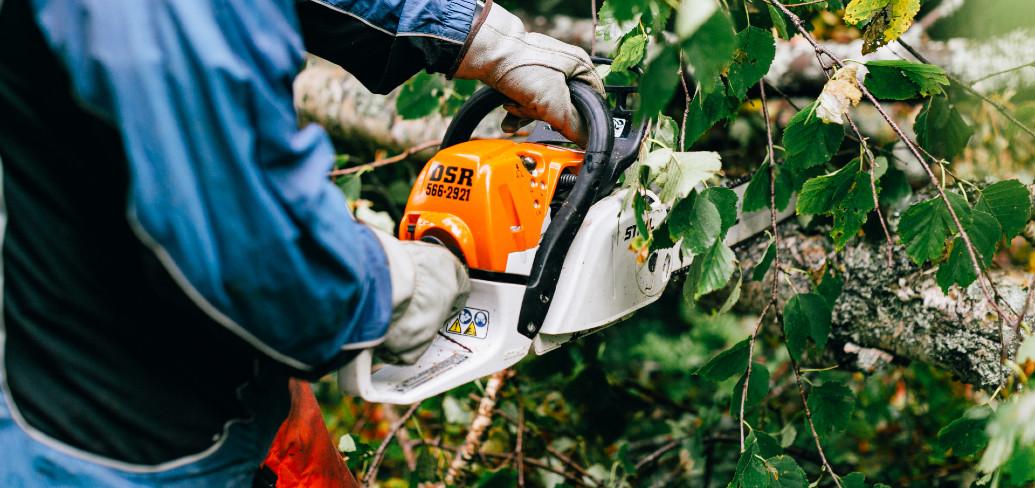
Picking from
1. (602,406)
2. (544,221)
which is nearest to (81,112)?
(544,221)

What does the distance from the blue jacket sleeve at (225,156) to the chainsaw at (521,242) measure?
42 cm

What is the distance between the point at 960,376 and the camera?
1869mm

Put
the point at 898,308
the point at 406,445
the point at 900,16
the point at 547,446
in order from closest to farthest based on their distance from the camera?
the point at 900,16 < the point at 898,308 < the point at 547,446 < the point at 406,445

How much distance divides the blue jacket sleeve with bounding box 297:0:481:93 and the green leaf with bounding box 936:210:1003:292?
37.9 inches

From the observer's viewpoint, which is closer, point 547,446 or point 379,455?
point 379,455

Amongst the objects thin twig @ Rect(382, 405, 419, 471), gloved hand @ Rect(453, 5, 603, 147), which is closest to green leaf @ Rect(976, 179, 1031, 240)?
gloved hand @ Rect(453, 5, 603, 147)

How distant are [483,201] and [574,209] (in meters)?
0.17

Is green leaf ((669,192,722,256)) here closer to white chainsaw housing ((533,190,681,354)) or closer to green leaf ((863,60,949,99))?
white chainsaw housing ((533,190,681,354))

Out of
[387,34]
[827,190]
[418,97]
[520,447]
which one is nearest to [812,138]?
[827,190]

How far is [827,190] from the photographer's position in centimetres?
149

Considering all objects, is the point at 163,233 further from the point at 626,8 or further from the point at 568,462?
the point at 568,462

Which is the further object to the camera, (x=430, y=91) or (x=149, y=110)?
(x=430, y=91)

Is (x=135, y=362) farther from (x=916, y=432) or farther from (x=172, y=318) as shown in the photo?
(x=916, y=432)

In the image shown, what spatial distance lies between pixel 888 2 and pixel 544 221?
730mm
